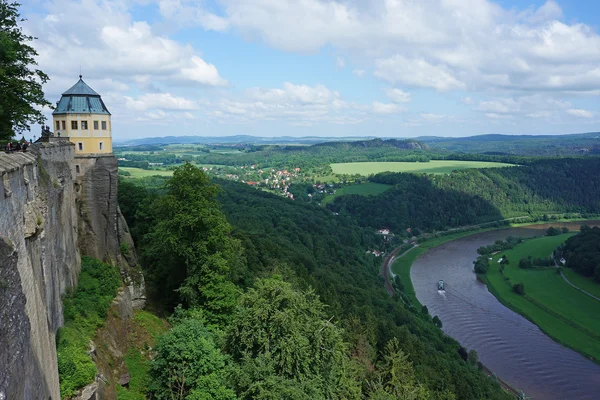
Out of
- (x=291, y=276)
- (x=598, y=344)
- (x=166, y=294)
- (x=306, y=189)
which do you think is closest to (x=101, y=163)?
(x=166, y=294)

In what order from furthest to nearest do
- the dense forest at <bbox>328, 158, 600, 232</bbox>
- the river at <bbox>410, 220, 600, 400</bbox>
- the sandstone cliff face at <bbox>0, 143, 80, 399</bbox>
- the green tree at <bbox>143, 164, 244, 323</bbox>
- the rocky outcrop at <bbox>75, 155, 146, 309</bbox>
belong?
1. the dense forest at <bbox>328, 158, 600, 232</bbox>
2. the river at <bbox>410, 220, 600, 400</bbox>
3. the green tree at <bbox>143, 164, 244, 323</bbox>
4. the rocky outcrop at <bbox>75, 155, 146, 309</bbox>
5. the sandstone cliff face at <bbox>0, 143, 80, 399</bbox>

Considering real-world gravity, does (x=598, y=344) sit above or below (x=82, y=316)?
below

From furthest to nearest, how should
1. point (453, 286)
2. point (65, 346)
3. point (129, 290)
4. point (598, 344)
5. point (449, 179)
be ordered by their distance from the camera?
point (449, 179) → point (453, 286) → point (598, 344) → point (129, 290) → point (65, 346)

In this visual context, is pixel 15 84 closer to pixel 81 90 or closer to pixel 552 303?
pixel 81 90

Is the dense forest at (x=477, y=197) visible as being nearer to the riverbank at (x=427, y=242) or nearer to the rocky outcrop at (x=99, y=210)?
the riverbank at (x=427, y=242)

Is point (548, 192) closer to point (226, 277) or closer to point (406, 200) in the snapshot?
point (406, 200)

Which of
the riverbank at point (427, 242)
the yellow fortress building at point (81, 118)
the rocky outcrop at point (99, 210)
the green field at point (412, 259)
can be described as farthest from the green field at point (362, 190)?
the yellow fortress building at point (81, 118)

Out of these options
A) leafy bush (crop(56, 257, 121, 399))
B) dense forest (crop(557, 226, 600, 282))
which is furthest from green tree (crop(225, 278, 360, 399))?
dense forest (crop(557, 226, 600, 282))

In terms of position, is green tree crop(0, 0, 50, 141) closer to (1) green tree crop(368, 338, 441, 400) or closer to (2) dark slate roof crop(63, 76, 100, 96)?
(2) dark slate roof crop(63, 76, 100, 96)
